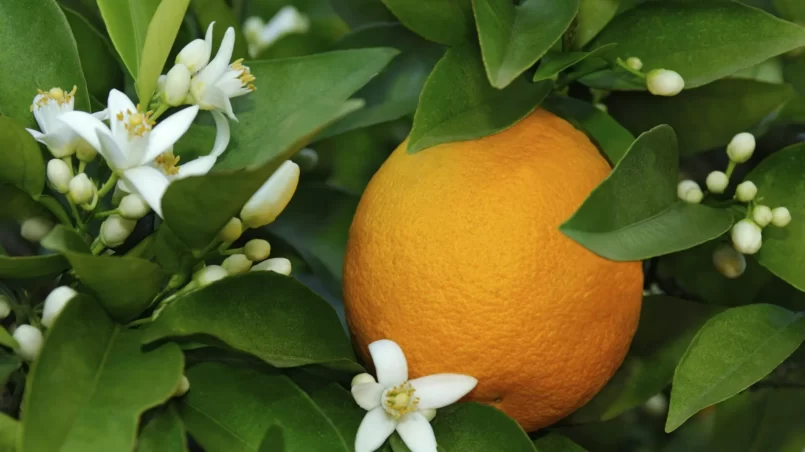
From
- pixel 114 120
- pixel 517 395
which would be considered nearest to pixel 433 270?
pixel 517 395

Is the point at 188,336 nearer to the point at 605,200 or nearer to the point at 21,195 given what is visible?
the point at 21,195

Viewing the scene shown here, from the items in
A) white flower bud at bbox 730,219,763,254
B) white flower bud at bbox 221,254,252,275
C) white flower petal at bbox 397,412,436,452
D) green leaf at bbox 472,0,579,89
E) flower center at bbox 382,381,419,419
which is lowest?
white flower petal at bbox 397,412,436,452

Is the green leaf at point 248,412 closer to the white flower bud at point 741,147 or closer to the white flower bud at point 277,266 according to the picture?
the white flower bud at point 277,266

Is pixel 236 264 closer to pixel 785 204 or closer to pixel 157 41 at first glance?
Result: pixel 157 41

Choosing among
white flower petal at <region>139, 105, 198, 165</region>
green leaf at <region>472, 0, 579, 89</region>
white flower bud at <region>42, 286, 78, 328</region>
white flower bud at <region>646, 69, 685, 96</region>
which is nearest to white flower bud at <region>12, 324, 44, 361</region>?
white flower bud at <region>42, 286, 78, 328</region>

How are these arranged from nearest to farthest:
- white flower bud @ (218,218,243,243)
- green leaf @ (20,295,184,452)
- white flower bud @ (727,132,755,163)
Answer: green leaf @ (20,295,184,452), white flower bud @ (218,218,243,243), white flower bud @ (727,132,755,163)

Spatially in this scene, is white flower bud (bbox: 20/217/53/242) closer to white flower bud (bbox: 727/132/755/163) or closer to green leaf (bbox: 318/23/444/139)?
green leaf (bbox: 318/23/444/139)

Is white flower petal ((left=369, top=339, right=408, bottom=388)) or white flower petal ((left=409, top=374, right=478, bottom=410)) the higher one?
white flower petal ((left=369, top=339, right=408, bottom=388))
